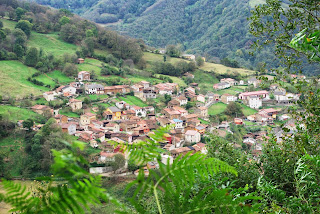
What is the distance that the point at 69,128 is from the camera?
790 inches

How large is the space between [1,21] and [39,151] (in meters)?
26.0

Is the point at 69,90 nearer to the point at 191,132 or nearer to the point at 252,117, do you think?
the point at 191,132

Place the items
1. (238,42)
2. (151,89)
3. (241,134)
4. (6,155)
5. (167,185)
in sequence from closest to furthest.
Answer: (167,185) → (6,155) → (241,134) → (151,89) → (238,42)

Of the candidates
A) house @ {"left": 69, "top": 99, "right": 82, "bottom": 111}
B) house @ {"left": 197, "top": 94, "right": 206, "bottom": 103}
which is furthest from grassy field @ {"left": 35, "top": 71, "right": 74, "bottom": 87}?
house @ {"left": 197, "top": 94, "right": 206, "bottom": 103}

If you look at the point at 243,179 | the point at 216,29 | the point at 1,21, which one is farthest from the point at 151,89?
the point at 216,29

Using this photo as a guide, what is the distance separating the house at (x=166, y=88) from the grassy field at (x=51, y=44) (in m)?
12.3

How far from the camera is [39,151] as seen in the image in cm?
1672

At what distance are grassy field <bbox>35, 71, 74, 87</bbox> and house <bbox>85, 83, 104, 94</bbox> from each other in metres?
Answer: 2.59

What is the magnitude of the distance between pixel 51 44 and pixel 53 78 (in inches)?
369

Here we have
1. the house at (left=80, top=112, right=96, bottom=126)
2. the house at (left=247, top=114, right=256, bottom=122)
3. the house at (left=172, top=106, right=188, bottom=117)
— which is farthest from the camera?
the house at (left=247, top=114, right=256, bottom=122)

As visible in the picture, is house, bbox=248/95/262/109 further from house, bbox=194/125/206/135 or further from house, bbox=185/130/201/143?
house, bbox=185/130/201/143

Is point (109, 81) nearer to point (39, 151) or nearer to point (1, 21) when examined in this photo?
point (39, 151)

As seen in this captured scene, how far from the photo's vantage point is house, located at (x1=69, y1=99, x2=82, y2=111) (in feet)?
79.8

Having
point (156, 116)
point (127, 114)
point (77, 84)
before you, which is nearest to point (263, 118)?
point (156, 116)
